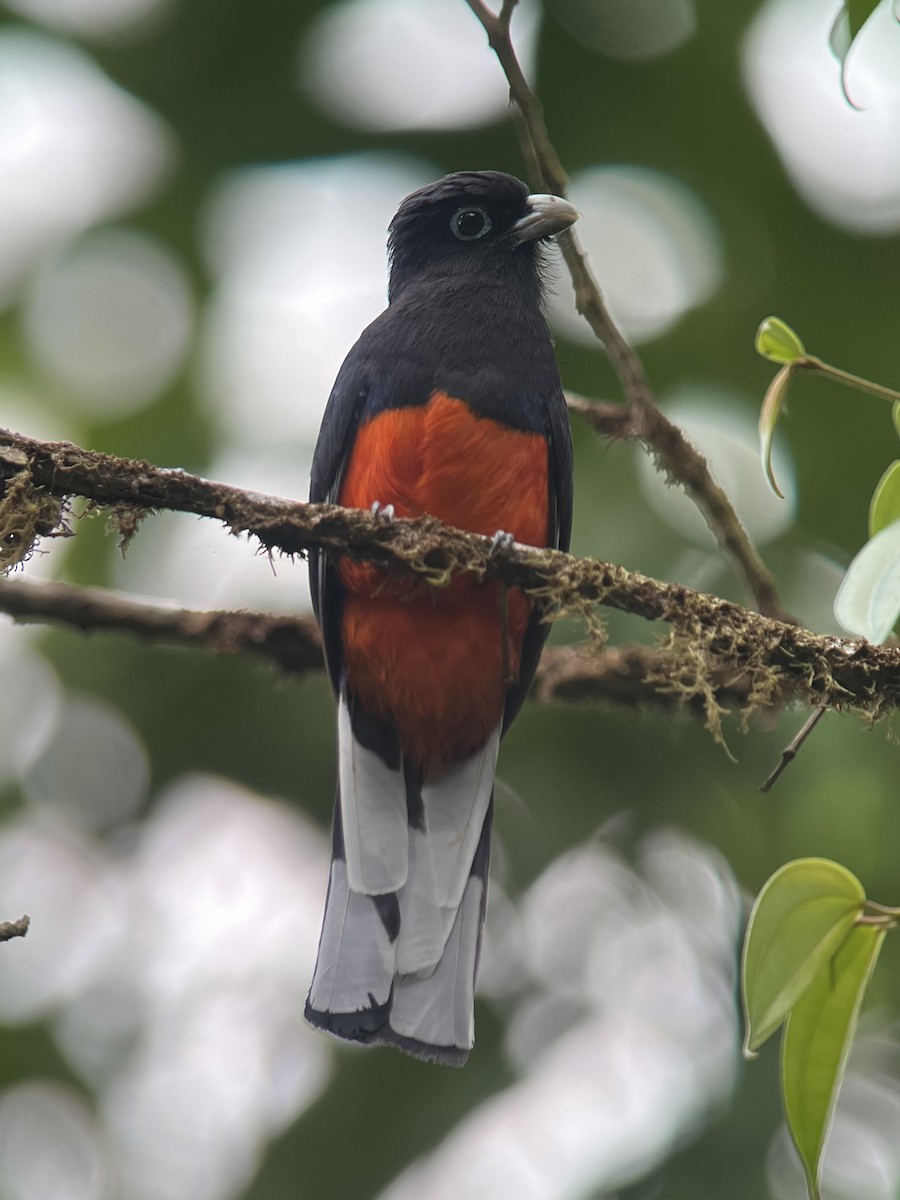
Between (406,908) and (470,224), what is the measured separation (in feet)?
6.78

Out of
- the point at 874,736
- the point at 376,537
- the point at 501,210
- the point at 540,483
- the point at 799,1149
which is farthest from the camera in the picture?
the point at 874,736

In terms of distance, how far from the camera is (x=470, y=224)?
415 cm

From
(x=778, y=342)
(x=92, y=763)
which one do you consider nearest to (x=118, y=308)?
(x=92, y=763)

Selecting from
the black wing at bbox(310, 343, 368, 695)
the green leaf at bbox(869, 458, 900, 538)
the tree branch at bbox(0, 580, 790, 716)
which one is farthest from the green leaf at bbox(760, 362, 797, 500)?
the black wing at bbox(310, 343, 368, 695)

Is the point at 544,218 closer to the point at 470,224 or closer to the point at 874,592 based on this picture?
the point at 470,224

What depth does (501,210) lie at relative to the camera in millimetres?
4121

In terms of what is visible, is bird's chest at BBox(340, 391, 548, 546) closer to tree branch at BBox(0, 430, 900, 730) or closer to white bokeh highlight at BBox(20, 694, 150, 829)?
tree branch at BBox(0, 430, 900, 730)

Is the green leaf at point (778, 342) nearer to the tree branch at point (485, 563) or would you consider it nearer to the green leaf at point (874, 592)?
the tree branch at point (485, 563)

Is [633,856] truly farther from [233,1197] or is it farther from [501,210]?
[501,210]

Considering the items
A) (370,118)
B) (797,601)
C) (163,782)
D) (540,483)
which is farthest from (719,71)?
(163,782)

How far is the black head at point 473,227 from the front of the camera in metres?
4.05

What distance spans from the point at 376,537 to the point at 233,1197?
3.05 m

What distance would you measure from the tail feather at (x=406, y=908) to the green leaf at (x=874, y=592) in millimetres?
1747

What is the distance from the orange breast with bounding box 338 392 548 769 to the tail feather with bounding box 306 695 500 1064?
0.37 ft
